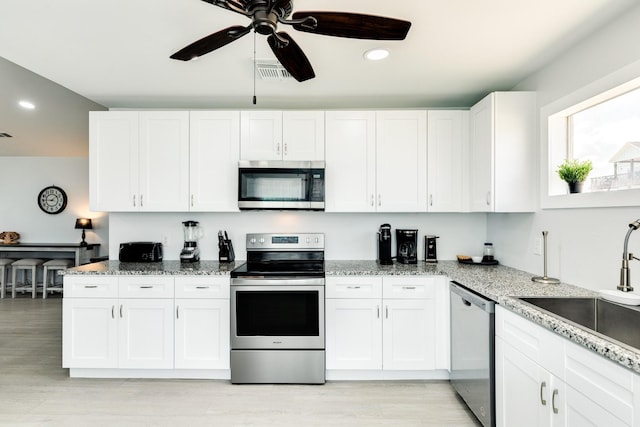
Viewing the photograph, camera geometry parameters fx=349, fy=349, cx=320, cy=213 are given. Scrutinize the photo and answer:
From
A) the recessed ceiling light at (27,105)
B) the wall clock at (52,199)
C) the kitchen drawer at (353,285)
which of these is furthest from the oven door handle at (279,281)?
the wall clock at (52,199)

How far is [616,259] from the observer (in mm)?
1887

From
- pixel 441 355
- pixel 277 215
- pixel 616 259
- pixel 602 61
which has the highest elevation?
pixel 602 61

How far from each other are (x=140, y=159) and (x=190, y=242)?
0.87 meters

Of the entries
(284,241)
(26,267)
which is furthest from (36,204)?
(284,241)

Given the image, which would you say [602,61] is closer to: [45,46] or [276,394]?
[276,394]

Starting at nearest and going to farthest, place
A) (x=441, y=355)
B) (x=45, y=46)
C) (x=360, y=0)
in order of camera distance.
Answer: (x=360, y=0) < (x=45, y=46) < (x=441, y=355)

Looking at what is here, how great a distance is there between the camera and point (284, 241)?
3230 mm

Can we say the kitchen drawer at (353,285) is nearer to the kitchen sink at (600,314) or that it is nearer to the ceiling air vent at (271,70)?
the kitchen sink at (600,314)

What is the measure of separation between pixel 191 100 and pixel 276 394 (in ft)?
8.55

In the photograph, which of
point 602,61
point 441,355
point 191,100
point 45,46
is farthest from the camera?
point 191,100

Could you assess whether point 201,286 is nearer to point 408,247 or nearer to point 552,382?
point 408,247

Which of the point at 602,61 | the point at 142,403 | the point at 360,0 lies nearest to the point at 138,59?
the point at 360,0

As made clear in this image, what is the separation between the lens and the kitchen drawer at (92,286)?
2.76m

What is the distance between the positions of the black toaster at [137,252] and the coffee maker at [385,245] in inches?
83.2
